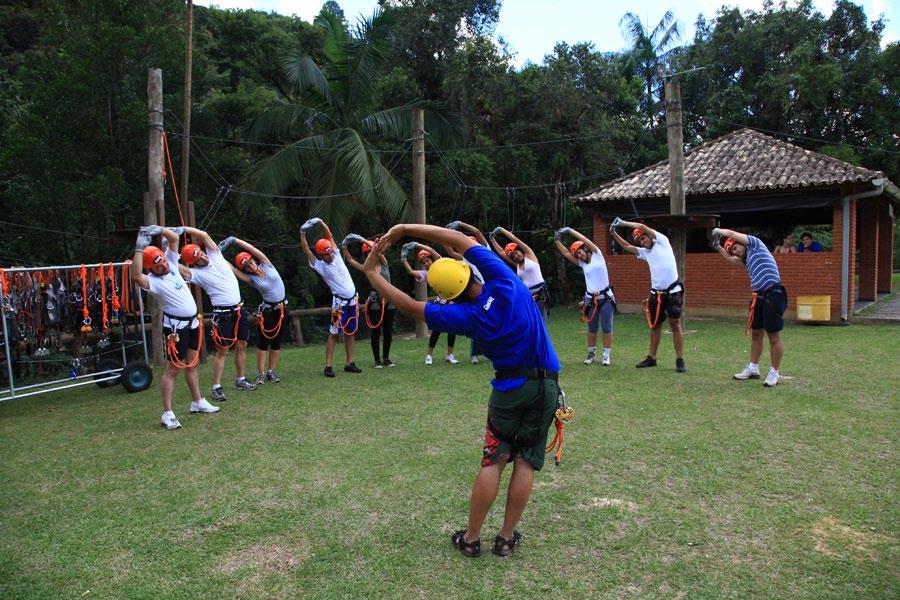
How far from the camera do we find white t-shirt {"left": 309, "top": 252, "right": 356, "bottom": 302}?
974cm

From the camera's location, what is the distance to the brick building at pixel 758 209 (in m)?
15.1

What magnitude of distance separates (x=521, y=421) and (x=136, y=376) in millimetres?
7249

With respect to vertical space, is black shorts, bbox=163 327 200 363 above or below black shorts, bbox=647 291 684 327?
below

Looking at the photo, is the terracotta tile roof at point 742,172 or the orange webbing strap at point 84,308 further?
the terracotta tile roof at point 742,172

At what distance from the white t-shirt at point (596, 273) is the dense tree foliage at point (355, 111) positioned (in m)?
7.67

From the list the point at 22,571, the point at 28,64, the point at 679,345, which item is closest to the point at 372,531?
the point at 22,571

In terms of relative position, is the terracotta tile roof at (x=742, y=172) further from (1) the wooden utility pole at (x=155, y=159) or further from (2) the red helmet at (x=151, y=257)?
(2) the red helmet at (x=151, y=257)

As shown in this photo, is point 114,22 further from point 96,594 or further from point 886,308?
point 886,308

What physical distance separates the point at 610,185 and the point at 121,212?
12192 millimetres

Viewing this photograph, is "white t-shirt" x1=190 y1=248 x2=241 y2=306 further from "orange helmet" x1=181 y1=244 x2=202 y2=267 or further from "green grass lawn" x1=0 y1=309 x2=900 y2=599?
"green grass lawn" x1=0 y1=309 x2=900 y2=599

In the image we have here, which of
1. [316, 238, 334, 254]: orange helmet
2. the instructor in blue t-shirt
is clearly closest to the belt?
the instructor in blue t-shirt

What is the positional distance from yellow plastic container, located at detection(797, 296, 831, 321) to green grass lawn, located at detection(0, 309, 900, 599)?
6.35 meters

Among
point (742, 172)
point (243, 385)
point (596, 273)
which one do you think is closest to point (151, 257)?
point (243, 385)

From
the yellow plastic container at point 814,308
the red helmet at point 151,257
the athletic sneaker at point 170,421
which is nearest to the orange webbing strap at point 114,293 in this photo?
the red helmet at point 151,257
